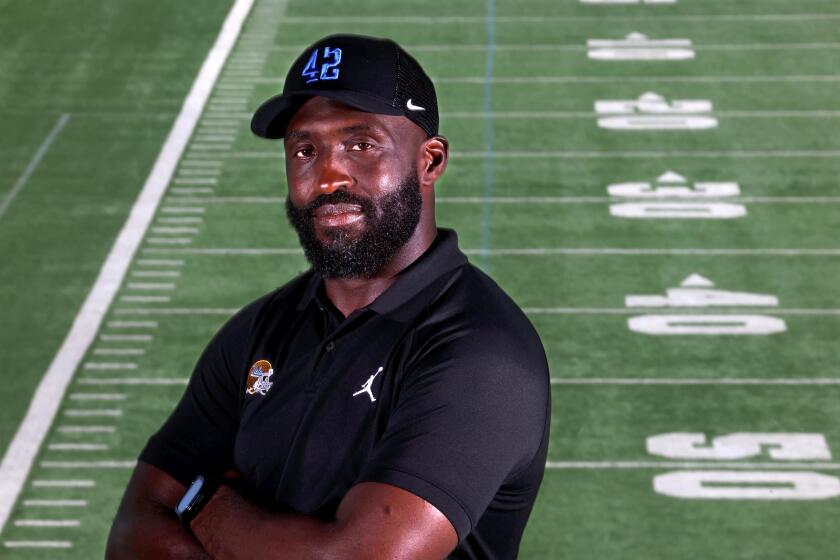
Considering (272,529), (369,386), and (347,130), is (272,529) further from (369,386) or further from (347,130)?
(347,130)

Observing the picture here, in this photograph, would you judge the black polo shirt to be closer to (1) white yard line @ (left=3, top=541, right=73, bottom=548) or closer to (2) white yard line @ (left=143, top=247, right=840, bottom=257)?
(1) white yard line @ (left=3, top=541, right=73, bottom=548)

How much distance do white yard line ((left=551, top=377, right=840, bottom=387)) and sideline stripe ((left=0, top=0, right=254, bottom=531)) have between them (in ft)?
7.01

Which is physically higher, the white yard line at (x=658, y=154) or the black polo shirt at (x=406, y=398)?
the black polo shirt at (x=406, y=398)

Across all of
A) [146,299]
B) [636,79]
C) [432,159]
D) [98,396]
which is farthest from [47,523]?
[636,79]

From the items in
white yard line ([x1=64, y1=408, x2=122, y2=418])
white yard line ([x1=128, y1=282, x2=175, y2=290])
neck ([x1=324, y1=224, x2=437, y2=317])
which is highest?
neck ([x1=324, y1=224, x2=437, y2=317])

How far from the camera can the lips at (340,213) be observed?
6.92 ft

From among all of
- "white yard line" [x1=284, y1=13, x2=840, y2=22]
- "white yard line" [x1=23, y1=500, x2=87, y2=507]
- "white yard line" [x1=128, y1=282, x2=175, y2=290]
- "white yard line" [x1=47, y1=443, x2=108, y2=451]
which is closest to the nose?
"white yard line" [x1=23, y1=500, x2=87, y2=507]

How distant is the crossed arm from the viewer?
77.0 inches

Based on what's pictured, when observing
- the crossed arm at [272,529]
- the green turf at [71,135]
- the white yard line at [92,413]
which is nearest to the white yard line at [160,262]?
the green turf at [71,135]

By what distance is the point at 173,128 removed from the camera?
9352 millimetres

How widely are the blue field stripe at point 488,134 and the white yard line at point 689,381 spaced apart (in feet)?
3.78

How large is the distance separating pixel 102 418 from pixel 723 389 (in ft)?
8.51

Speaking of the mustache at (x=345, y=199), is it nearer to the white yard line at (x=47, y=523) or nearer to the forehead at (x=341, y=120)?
the forehead at (x=341, y=120)

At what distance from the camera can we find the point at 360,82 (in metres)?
2.10
